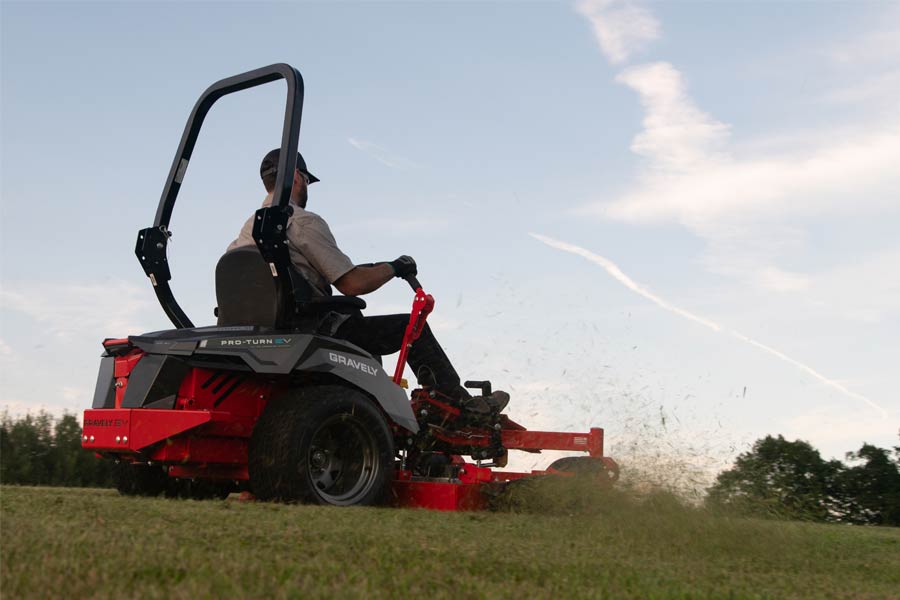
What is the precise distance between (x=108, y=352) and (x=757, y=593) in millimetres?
4205

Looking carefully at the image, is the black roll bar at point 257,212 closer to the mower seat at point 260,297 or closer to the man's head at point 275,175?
the mower seat at point 260,297

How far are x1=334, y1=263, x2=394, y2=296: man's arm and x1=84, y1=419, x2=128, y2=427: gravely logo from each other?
1546 millimetres

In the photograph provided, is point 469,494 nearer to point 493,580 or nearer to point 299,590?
point 493,580

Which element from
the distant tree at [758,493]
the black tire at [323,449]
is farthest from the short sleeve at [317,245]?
the distant tree at [758,493]

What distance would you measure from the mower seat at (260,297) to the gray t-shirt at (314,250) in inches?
5.9

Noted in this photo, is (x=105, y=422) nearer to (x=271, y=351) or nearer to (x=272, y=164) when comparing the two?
(x=271, y=351)

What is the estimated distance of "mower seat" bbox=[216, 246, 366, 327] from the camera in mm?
6113

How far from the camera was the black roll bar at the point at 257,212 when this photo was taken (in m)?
5.84

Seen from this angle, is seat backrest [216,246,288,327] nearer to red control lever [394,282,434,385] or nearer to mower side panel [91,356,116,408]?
mower side panel [91,356,116,408]

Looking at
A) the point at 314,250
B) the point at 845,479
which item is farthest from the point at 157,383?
the point at 845,479

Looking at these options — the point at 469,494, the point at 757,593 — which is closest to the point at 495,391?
the point at 469,494

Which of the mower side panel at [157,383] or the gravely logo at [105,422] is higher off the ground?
the mower side panel at [157,383]

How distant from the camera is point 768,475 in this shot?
7.18m

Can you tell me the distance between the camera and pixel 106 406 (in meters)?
6.16
